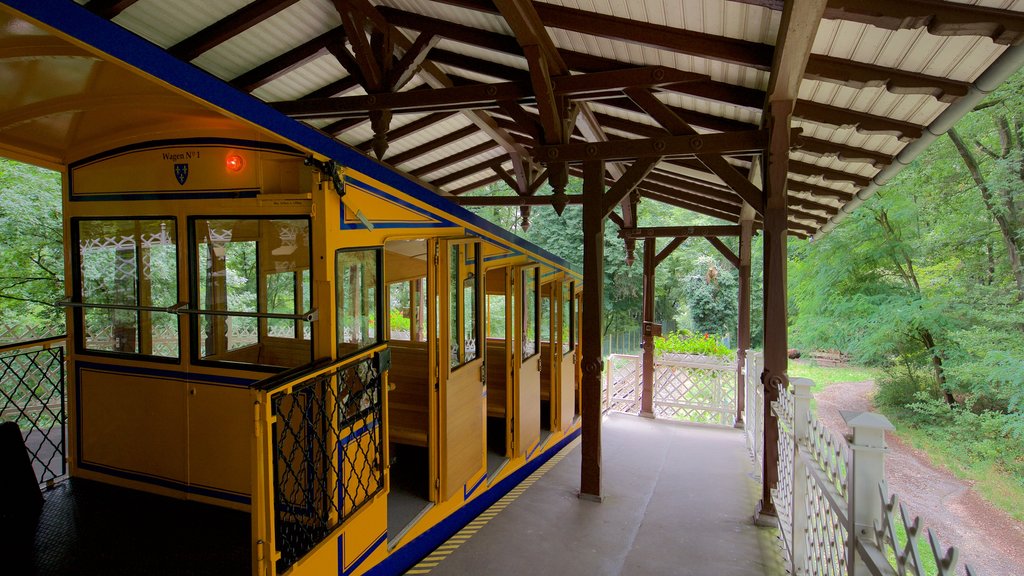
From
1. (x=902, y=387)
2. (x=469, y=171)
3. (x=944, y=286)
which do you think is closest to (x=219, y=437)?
(x=469, y=171)

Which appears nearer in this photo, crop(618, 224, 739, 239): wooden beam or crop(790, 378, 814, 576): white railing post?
crop(790, 378, 814, 576): white railing post

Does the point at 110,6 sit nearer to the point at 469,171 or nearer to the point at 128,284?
the point at 128,284

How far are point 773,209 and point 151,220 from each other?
466 cm

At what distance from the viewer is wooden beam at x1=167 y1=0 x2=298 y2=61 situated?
5418mm

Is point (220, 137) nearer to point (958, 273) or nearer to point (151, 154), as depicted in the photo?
point (151, 154)

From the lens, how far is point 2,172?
809 cm

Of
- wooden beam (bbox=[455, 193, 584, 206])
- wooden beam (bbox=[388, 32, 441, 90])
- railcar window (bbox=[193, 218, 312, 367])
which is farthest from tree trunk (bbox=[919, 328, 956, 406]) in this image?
railcar window (bbox=[193, 218, 312, 367])

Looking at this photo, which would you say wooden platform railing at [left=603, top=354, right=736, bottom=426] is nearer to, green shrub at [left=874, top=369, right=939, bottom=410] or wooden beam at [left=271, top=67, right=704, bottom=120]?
wooden beam at [left=271, top=67, right=704, bottom=120]

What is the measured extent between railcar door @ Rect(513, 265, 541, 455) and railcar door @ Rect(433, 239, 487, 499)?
0.99 metres

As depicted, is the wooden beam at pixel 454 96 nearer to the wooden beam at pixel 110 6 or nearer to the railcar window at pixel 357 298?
the wooden beam at pixel 110 6

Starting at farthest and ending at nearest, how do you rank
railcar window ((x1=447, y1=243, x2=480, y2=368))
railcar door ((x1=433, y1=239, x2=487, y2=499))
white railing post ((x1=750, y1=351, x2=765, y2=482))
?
1. white railing post ((x1=750, y1=351, x2=765, y2=482))
2. railcar window ((x1=447, y1=243, x2=480, y2=368))
3. railcar door ((x1=433, y1=239, x2=487, y2=499))

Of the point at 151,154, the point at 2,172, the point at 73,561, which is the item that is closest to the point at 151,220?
the point at 151,154

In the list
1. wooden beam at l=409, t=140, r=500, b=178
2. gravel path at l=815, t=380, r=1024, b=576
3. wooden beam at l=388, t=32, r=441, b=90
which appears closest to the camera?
wooden beam at l=388, t=32, r=441, b=90

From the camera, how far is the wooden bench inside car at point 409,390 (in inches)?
195
